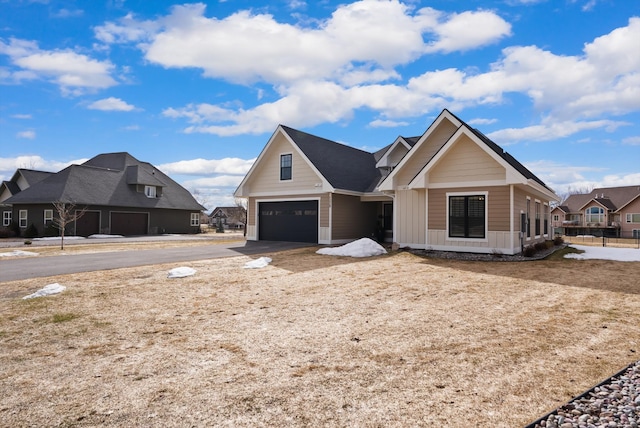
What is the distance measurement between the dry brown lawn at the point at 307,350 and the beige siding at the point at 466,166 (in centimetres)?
586

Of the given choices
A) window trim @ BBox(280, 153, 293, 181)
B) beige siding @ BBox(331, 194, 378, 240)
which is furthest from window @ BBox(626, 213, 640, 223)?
window trim @ BBox(280, 153, 293, 181)

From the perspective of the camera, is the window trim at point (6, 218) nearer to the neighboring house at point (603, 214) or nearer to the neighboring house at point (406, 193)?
the neighboring house at point (406, 193)

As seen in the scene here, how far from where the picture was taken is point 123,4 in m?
12.0

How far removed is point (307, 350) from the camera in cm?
473

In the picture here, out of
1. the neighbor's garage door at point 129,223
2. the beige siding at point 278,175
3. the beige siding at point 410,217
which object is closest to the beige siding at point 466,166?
the beige siding at point 410,217

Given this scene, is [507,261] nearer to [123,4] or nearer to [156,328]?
[156,328]

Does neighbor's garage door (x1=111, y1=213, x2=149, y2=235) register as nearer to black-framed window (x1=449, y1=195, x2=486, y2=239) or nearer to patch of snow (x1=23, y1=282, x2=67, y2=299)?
patch of snow (x1=23, y1=282, x2=67, y2=299)

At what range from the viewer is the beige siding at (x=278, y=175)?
20.2m

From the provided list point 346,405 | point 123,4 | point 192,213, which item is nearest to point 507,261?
point 346,405

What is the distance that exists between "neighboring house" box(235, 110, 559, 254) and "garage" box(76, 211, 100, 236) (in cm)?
1536

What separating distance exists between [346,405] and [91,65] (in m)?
17.1

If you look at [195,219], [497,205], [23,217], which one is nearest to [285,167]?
[497,205]

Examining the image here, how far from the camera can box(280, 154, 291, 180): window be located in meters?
21.0

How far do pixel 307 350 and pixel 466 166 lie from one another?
467 inches
